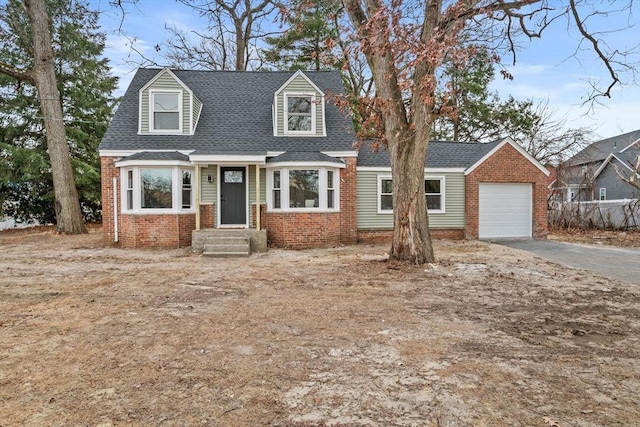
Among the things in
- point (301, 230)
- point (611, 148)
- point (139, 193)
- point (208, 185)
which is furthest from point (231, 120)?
point (611, 148)

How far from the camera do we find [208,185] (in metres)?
13.4

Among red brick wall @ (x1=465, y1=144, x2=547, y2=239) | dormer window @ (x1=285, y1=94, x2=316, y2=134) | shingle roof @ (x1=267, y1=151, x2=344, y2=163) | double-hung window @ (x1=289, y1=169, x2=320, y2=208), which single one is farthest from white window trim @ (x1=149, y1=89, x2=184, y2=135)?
red brick wall @ (x1=465, y1=144, x2=547, y2=239)

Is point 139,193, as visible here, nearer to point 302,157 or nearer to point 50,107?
point 302,157

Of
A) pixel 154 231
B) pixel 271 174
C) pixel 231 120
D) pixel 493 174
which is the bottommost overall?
pixel 154 231

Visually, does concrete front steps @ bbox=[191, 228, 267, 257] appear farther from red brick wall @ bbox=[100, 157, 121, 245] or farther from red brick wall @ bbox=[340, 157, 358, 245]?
red brick wall @ bbox=[100, 157, 121, 245]

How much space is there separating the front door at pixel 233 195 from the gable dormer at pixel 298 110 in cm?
194

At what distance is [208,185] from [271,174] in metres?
2.10

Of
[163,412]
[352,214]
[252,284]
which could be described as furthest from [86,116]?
[163,412]

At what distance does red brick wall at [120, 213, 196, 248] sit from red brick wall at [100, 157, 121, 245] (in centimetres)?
85

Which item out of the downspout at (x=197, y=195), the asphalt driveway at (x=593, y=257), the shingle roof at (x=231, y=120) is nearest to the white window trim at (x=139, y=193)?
the downspout at (x=197, y=195)

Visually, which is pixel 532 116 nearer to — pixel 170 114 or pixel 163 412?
pixel 170 114

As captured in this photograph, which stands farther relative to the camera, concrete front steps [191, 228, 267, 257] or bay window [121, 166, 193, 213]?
bay window [121, 166, 193, 213]

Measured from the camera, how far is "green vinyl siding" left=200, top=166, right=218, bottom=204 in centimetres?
1336

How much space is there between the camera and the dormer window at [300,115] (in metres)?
14.1
